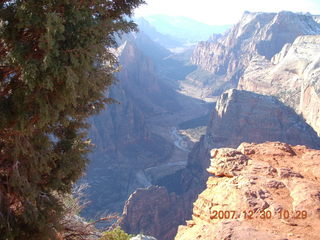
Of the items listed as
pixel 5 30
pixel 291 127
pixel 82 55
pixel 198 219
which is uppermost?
pixel 291 127

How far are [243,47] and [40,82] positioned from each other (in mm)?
161012

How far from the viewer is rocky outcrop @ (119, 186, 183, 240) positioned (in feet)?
132

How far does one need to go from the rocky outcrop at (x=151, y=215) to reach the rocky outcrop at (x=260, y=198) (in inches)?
1173

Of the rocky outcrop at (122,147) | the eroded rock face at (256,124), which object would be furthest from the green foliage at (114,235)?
the eroded rock face at (256,124)

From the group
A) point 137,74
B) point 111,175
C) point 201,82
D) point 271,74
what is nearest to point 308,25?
point 201,82

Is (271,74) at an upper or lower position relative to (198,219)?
upper

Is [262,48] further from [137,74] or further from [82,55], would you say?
[82,55]

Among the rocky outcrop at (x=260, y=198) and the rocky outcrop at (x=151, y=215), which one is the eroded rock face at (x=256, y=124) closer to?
the rocky outcrop at (x=151, y=215)

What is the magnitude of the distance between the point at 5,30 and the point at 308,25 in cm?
14256

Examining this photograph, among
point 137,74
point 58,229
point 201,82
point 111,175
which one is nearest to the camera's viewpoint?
point 58,229

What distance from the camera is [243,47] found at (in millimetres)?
156750

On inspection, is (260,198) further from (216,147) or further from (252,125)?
(216,147)

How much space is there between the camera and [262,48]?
449 ft

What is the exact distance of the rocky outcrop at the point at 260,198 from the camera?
7.97 meters
